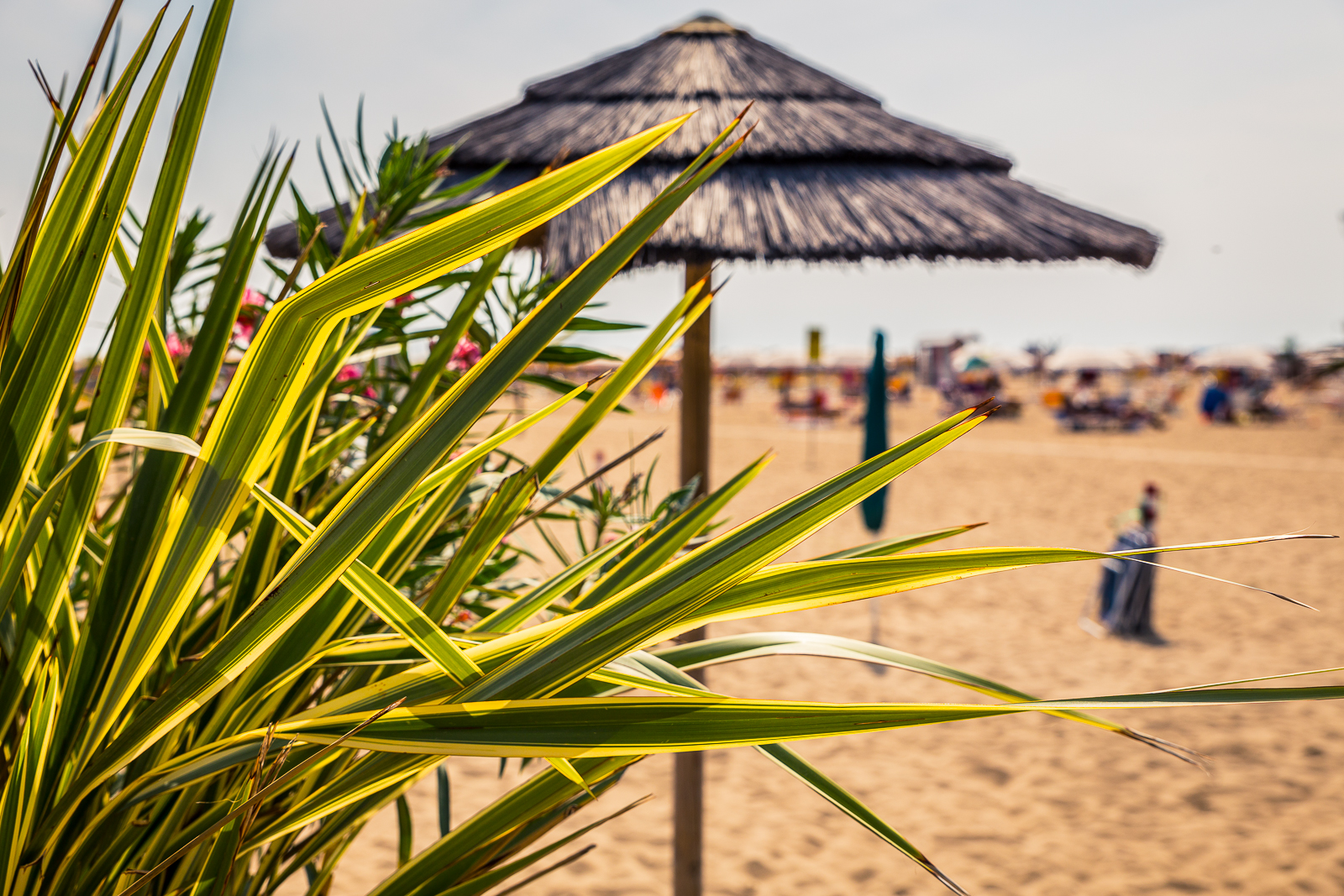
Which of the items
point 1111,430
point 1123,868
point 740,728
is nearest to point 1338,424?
point 1111,430

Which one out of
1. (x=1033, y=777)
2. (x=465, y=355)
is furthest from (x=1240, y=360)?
(x=465, y=355)

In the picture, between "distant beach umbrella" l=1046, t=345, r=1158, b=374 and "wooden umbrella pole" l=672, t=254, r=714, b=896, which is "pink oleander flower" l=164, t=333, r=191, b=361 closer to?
"wooden umbrella pole" l=672, t=254, r=714, b=896

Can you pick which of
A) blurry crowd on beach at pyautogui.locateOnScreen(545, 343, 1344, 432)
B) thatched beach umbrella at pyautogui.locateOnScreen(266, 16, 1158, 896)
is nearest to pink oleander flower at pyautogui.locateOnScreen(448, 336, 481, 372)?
thatched beach umbrella at pyautogui.locateOnScreen(266, 16, 1158, 896)

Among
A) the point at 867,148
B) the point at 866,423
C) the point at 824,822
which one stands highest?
the point at 867,148

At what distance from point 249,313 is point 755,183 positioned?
3.66 feet

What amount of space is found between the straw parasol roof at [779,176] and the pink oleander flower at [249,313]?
1.35 ft

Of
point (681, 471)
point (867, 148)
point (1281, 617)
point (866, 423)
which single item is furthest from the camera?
point (1281, 617)

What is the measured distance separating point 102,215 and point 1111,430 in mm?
20810

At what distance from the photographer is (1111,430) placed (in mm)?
18875

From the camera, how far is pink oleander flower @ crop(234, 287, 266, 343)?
144 centimetres

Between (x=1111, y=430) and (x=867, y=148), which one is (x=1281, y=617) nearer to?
(x=867, y=148)

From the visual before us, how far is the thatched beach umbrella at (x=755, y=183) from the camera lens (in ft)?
6.13

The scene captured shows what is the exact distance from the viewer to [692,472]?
7.75ft

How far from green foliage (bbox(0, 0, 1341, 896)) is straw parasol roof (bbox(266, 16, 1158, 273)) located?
983 millimetres
